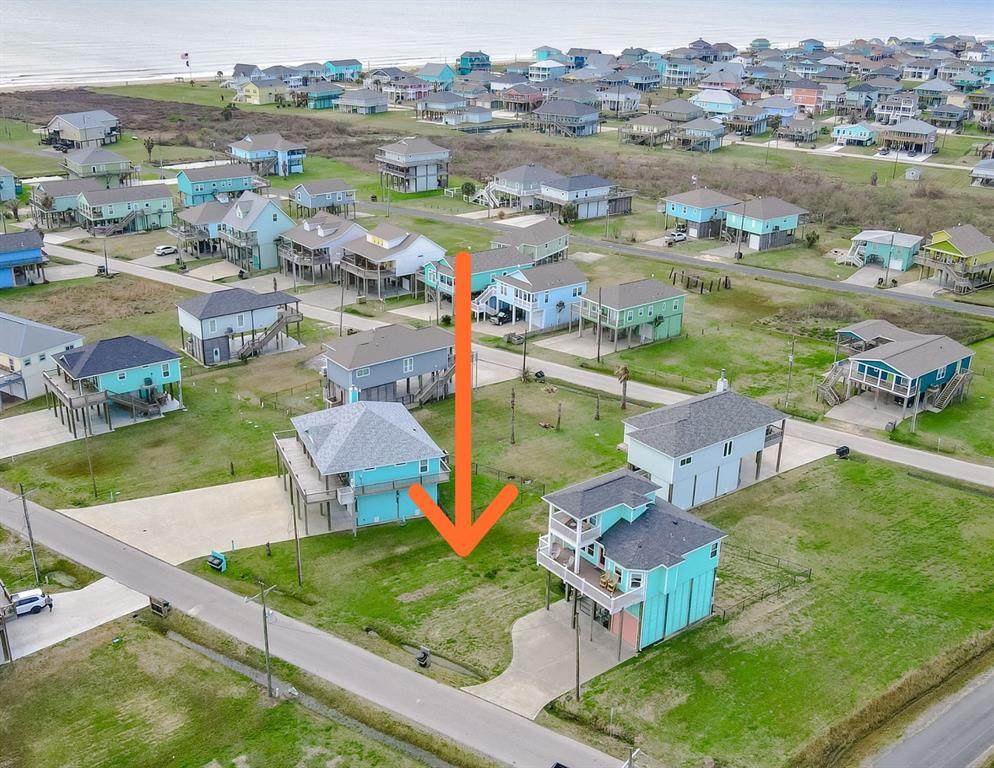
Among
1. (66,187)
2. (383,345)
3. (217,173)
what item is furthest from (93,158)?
(383,345)

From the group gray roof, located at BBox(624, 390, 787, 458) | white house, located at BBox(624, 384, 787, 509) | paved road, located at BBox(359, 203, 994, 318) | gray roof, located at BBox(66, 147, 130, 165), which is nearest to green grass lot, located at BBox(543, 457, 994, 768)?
white house, located at BBox(624, 384, 787, 509)

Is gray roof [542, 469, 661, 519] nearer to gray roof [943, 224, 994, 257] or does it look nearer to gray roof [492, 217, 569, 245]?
gray roof [492, 217, 569, 245]

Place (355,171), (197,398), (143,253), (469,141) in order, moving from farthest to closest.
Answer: (469,141) → (355,171) → (143,253) → (197,398)

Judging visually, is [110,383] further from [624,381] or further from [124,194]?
[124,194]

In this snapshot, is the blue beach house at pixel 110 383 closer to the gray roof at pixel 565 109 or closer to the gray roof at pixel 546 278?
the gray roof at pixel 546 278

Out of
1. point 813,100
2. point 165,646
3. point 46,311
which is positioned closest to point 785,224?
point 46,311

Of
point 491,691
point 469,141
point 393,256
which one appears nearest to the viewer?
point 491,691

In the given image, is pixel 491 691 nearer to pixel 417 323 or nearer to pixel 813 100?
pixel 417 323
